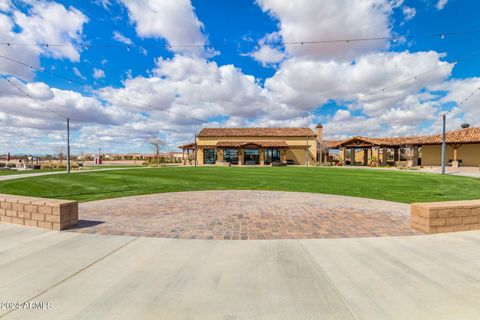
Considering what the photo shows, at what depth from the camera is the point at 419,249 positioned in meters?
3.58

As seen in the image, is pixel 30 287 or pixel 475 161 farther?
pixel 475 161

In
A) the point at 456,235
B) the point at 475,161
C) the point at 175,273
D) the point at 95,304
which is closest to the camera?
the point at 95,304

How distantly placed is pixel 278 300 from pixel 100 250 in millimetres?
3032

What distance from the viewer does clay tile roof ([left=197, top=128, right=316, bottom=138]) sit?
4050 cm

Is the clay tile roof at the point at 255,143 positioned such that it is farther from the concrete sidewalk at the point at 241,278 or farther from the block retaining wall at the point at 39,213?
the concrete sidewalk at the point at 241,278

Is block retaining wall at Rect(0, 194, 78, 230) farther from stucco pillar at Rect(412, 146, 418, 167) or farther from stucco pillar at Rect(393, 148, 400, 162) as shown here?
stucco pillar at Rect(393, 148, 400, 162)

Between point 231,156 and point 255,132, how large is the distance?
23.3 ft

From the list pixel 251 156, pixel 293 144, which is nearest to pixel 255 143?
pixel 251 156

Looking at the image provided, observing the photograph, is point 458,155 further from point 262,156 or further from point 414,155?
point 262,156

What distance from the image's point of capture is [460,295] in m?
2.39

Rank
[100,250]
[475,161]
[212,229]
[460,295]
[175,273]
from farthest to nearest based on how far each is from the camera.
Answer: [475,161]
[212,229]
[100,250]
[175,273]
[460,295]

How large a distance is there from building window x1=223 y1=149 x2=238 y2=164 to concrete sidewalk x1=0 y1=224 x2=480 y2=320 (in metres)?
35.7

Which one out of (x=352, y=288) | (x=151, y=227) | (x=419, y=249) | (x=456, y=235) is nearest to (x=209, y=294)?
(x=352, y=288)

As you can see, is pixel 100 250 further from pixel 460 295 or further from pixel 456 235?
pixel 456 235
